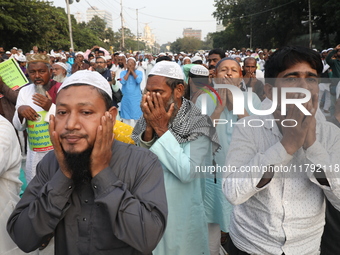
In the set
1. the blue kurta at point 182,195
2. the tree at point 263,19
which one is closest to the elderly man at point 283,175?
the blue kurta at point 182,195

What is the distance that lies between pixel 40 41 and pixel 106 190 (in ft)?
97.3

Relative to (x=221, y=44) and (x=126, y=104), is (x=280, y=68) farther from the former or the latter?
(x=221, y=44)

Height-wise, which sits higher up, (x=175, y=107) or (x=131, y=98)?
(x=175, y=107)

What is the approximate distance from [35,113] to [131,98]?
4002 millimetres

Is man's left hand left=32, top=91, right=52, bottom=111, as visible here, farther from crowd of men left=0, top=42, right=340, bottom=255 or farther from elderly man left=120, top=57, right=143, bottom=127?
elderly man left=120, top=57, right=143, bottom=127

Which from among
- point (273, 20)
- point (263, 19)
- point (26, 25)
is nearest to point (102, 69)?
point (26, 25)

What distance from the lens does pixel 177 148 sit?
2035mm

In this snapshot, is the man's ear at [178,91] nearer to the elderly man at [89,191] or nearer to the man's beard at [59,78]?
the elderly man at [89,191]

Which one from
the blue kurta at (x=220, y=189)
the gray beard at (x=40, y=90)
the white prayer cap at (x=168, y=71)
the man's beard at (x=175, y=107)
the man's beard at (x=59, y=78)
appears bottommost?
the blue kurta at (x=220, y=189)

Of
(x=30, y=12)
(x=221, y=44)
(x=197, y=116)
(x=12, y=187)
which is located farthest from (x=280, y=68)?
(x=221, y=44)

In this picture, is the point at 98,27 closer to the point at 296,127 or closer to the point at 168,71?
the point at 168,71

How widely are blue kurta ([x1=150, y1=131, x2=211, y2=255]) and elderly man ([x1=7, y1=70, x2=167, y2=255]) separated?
0.44m

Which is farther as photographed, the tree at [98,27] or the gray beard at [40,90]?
the tree at [98,27]

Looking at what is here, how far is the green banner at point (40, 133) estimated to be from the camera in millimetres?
3258
